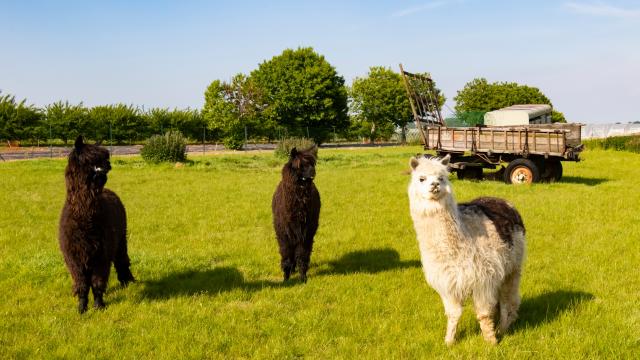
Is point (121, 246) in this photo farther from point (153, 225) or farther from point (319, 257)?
point (153, 225)

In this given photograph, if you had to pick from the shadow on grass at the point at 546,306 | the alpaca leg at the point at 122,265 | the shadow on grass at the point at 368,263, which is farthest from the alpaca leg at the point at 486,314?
the alpaca leg at the point at 122,265

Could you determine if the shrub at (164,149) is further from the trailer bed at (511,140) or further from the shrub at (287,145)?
the trailer bed at (511,140)

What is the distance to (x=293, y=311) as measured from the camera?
6.03 m

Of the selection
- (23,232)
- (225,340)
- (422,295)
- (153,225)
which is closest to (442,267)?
(422,295)

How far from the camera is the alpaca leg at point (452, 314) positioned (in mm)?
4734

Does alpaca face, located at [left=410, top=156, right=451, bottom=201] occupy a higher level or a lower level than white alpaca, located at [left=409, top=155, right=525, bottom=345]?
higher

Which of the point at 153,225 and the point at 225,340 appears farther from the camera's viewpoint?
the point at 153,225

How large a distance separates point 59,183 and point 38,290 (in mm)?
13674

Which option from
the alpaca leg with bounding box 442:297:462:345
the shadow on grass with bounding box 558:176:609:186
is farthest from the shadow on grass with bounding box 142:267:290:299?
the shadow on grass with bounding box 558:176:609:186

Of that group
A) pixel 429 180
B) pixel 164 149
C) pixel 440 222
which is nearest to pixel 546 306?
pixel 440 222

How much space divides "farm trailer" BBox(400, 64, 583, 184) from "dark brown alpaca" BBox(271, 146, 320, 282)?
1143 cm

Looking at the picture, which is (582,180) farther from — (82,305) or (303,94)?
(303,94)

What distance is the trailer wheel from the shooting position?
17.2 meters

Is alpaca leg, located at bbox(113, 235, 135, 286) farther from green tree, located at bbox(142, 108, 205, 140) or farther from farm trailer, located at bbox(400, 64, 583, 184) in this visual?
green tree, located at bbox(142, 108, 205, 140)
